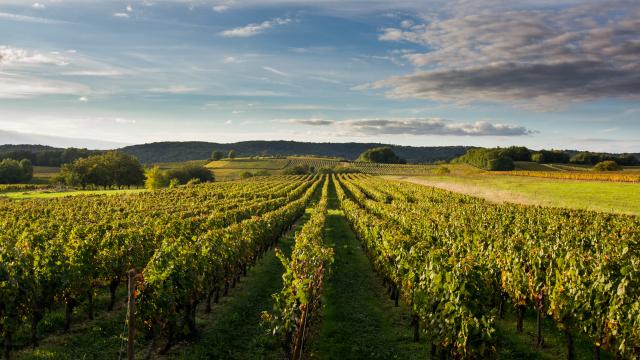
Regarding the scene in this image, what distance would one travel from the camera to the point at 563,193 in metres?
50.8

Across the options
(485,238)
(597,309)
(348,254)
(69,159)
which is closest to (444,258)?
(597,309)

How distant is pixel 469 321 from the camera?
9.70m

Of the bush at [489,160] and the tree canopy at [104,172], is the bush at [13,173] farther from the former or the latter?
the bush at [489,160]

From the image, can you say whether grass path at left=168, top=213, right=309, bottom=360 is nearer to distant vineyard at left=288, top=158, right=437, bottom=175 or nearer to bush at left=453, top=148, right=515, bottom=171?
bush at left=453, top=148, right=515, bottom=171

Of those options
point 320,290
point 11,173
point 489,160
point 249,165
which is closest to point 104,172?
point 11,173

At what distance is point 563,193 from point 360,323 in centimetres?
4639

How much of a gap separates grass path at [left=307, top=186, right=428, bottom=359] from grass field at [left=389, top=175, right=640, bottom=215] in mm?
30995

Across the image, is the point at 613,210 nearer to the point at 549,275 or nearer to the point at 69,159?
the point at 549,275

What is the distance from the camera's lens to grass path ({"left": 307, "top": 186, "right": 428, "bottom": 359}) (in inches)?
470

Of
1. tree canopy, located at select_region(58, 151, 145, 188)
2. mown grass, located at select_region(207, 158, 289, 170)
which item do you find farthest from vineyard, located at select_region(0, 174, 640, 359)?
mown grass, located at select_region(207, 158, 289, 170)

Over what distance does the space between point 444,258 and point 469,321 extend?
123 inches

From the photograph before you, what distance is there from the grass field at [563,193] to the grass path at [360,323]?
→ 102ft

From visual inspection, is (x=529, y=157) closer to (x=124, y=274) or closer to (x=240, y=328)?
(x=240, y=328)

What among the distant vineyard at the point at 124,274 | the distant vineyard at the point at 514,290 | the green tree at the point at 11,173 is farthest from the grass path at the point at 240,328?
the green tree at the point at 11,173
